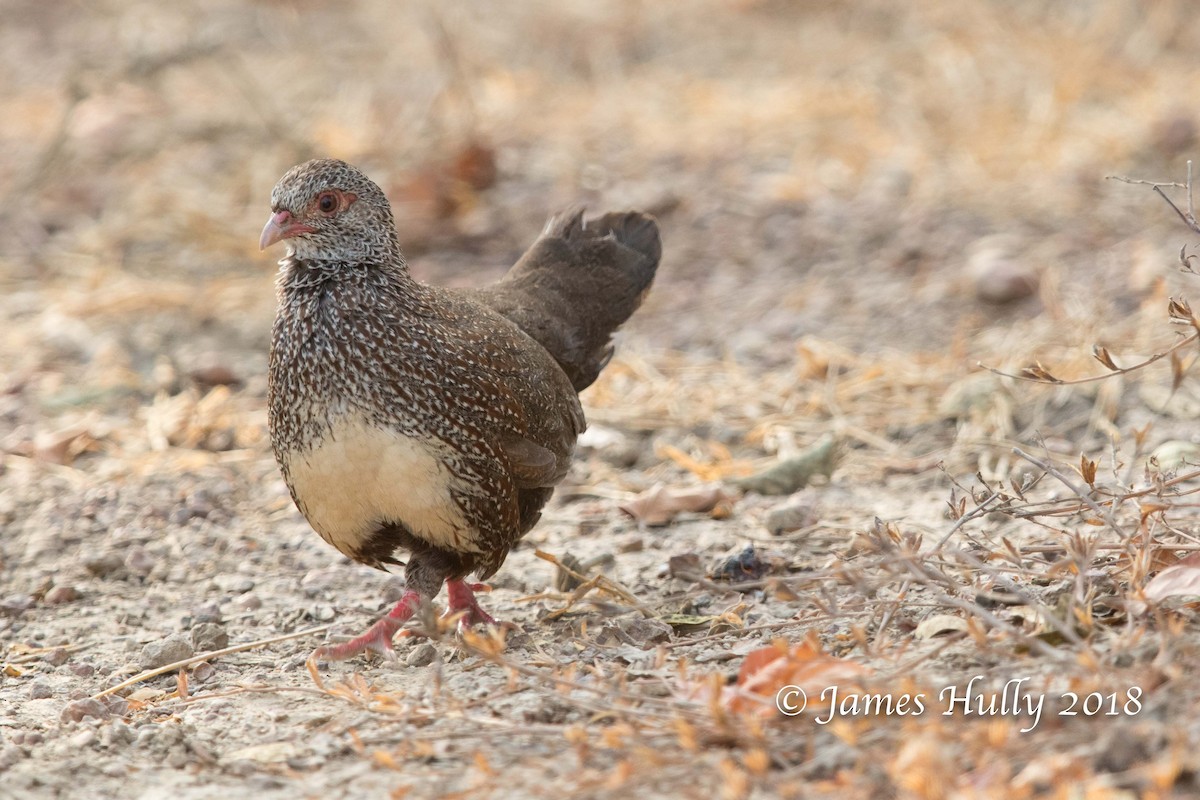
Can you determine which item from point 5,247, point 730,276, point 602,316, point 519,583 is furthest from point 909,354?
point 5,247

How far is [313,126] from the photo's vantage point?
27.4 ft

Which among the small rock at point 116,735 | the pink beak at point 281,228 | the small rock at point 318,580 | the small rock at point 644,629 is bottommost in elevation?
the small rock at point 644,629

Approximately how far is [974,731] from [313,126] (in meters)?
6.57

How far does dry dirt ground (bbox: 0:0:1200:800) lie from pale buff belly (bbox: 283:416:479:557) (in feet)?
1.07

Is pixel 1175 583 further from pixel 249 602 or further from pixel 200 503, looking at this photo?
pixel 200 503

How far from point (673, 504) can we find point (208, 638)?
5.17 ft

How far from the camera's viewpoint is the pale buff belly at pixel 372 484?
11.7 ft

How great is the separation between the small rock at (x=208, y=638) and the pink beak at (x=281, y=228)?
1.04 m

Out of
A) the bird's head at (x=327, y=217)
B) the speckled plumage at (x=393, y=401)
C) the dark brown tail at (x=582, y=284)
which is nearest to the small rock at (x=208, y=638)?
the speckled plumage at (x=393, y=401)

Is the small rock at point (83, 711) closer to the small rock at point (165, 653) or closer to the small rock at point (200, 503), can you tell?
the small rock at point (165, 653)

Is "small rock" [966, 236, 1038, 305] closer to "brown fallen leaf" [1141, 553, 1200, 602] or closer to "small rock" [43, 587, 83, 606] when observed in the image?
"brown fallen leaf" [1141, 553, 1200, 602]

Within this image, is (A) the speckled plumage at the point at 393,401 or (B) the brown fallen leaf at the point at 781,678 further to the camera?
(A) the speckled plumage at the point at 393,401

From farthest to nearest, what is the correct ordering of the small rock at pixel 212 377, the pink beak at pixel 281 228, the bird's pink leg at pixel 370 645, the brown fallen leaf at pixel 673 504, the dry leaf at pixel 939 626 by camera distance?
the small rock at pixel 212 377
the brown fallen leaf at pixel 673 504
the pink beak at pixel 281 228
the bird's pink leg at pixel 370 645
the dry leaf at pixel 939 626

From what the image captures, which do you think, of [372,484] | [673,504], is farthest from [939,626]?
[673,504]
